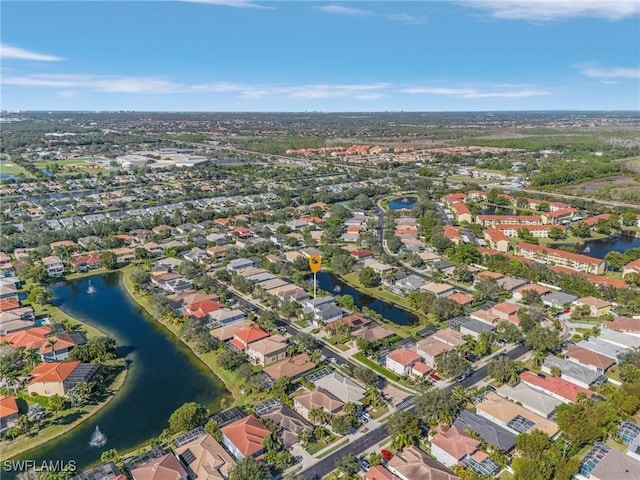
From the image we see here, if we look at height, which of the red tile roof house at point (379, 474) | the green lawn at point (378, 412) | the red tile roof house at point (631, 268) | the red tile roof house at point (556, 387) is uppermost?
the red tile roof house at point (631, 268)

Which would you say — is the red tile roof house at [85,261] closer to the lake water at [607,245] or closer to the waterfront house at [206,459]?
the waterfront house at [206,459]

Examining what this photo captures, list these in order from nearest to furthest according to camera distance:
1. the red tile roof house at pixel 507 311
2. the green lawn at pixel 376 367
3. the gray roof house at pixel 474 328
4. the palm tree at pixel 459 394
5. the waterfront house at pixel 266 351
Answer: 1. the palm tree at pixel 459 394
2. the green lawn at pixel 376 367
3. the waterfront house at pixel 266 351
4. the gray roof house at pixel 474 328
5. the red tile roof house at pixel 507 311

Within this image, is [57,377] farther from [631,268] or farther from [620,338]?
[631,268]

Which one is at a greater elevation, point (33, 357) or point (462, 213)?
point (462, 213)

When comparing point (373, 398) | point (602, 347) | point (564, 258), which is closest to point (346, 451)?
point (373, 398)

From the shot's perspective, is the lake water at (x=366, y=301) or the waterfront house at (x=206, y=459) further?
the lake water at (x=366, y=301)

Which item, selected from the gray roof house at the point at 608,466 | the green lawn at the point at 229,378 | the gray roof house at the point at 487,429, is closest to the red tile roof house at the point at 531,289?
the gray roof house at the point at 487,429
